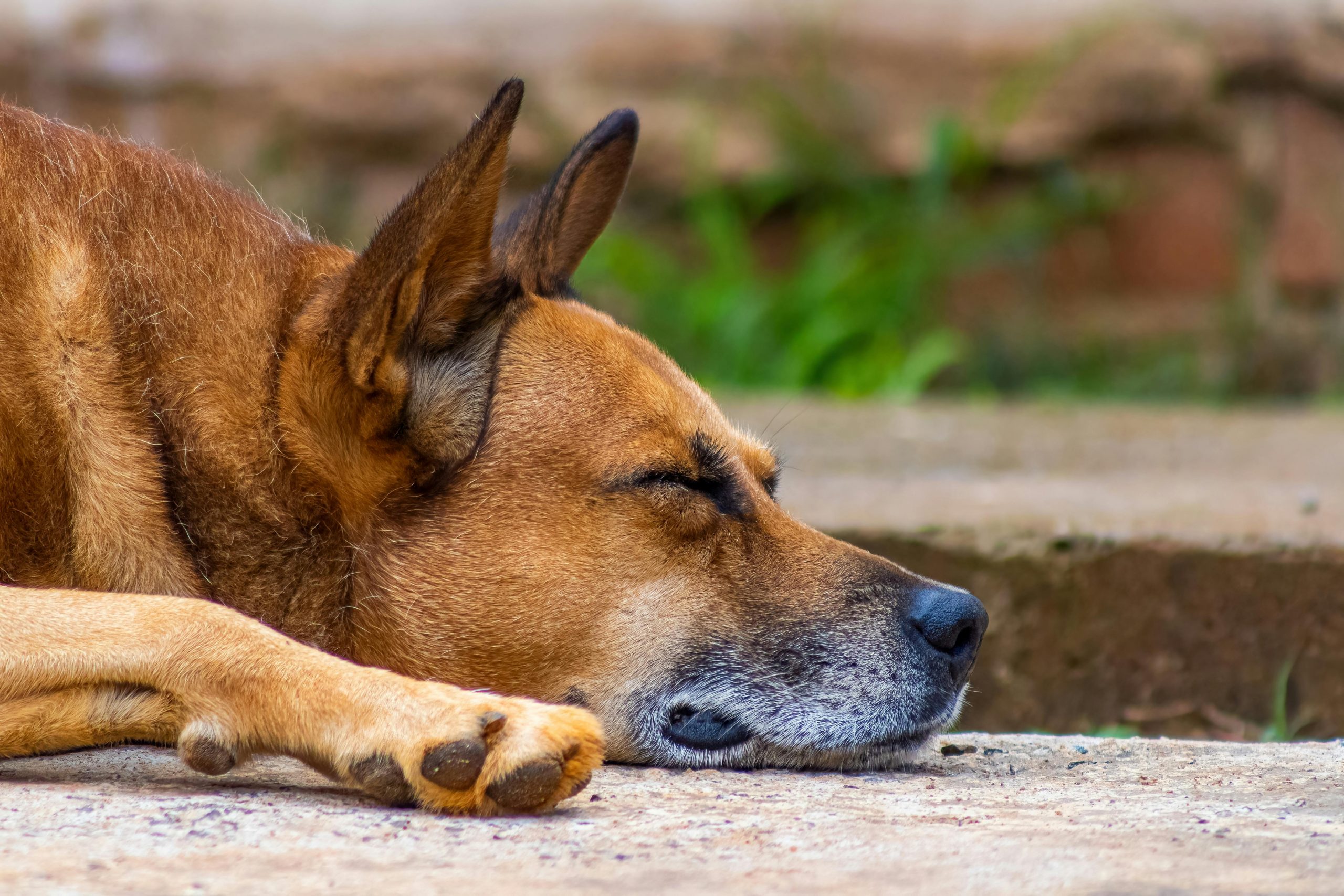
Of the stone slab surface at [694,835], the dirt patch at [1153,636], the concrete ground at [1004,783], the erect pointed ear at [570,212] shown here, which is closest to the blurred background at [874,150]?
the concrete ground at [1004,783]

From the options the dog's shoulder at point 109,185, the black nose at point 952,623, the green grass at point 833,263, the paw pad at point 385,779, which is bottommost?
the paw pad at point 385,779

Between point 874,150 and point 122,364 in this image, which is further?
point 874,150

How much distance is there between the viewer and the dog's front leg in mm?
1935

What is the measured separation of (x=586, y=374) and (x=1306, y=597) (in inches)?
76.8

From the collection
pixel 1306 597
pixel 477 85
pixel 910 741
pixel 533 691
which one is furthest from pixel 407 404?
pixel 477 85

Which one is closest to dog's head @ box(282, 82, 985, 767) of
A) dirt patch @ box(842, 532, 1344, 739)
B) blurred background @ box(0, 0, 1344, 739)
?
dirt patch @ box(842, 532, 1344, 739)

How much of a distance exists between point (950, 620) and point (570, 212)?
4.11 ft

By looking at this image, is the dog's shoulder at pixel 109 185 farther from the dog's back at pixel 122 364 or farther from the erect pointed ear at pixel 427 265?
the erect pointed ear at pixel 427 265

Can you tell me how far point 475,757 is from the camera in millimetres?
1921

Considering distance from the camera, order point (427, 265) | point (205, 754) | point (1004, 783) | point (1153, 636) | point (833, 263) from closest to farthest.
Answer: point (205, 754) → point (1004, 783) → point (427, 265) → point (1153, 636) → point (833, 263)

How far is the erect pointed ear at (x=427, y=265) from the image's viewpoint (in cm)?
242

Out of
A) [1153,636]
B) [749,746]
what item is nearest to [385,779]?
[749,746]

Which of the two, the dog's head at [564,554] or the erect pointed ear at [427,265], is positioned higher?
the erect pointed ear at [427,265]

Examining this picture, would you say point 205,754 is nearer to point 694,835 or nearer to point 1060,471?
point 694,835
